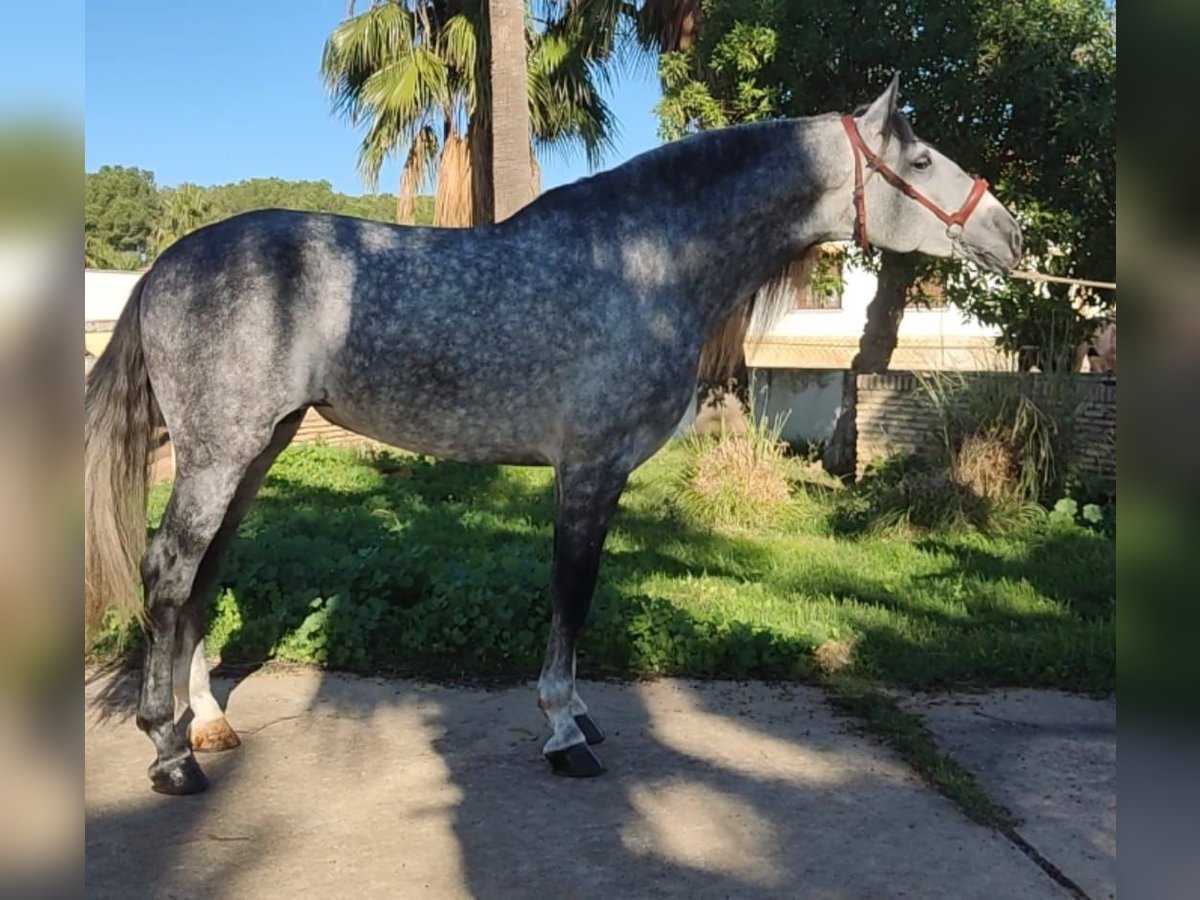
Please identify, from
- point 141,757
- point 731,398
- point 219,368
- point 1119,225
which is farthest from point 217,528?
point 731,398

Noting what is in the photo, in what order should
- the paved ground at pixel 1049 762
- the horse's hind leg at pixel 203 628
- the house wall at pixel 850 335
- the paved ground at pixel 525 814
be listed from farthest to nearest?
the house wall at pixel 850 335
the horse's hind leg at pixel 203 628
the paved ground at pixel 1049 762
the paved ground at pixel 525 814

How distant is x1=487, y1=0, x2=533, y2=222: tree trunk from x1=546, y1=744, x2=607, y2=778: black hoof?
22.7 ft

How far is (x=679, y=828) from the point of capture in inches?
120

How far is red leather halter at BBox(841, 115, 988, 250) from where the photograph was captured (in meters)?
3.63

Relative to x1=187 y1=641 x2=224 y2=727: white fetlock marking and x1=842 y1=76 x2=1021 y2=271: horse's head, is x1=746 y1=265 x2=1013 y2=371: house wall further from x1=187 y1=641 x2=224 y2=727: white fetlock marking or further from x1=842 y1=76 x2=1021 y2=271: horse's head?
x1=187 y1=641 x2=224 y2=727: white fetlock marking

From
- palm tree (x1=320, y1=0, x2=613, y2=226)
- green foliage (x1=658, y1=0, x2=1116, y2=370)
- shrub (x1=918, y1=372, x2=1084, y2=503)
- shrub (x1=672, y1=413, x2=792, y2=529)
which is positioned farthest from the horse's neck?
palm tree (x1=320, y1=0, x2=613, y2=226)

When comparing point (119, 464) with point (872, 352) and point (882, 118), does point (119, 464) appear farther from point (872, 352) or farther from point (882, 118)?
point (872, 352)

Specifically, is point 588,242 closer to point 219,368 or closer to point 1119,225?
point 219,368

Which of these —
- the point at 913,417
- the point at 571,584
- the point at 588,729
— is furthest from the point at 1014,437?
the point at 571,584

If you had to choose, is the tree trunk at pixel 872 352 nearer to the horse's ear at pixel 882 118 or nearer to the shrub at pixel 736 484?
the shrub at pixel 736 484

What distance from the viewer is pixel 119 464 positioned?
3.35 m

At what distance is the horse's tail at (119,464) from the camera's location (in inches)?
128

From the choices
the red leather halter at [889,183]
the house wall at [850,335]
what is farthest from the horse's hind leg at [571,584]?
the house wall at [850,335]

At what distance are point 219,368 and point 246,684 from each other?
185 centimetres
